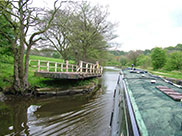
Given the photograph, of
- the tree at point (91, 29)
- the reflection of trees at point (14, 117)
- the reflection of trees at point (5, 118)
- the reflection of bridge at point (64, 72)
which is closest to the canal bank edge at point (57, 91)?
the reflection of bridge at point (64, 72)

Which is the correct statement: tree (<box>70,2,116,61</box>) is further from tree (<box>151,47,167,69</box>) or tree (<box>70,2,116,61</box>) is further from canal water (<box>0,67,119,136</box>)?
tree (<box>151,47,167,69</box>)

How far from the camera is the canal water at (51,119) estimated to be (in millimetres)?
4172

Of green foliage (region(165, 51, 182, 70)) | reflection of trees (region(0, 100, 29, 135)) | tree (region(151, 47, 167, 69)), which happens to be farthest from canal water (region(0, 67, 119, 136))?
tree (region(151, 47, 167, 69))

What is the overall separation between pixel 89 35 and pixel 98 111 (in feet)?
31.2

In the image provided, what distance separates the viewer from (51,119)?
504 cm

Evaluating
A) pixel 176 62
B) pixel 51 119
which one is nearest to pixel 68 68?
pixel 51 119

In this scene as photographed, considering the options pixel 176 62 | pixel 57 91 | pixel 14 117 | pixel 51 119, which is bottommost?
pixel 51 119


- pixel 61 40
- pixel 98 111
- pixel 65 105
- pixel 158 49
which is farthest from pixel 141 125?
pixel 158 49

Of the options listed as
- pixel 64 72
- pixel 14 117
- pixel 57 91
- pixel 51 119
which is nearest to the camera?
pixel 14 117

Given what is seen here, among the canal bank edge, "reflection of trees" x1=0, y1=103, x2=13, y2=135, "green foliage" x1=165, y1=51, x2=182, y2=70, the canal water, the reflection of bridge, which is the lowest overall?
the canal water

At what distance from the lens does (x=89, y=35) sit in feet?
44.6

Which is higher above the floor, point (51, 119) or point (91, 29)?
point (91, 29)

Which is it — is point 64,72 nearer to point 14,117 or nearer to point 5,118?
point 14,117

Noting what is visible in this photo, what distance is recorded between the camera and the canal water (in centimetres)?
417
